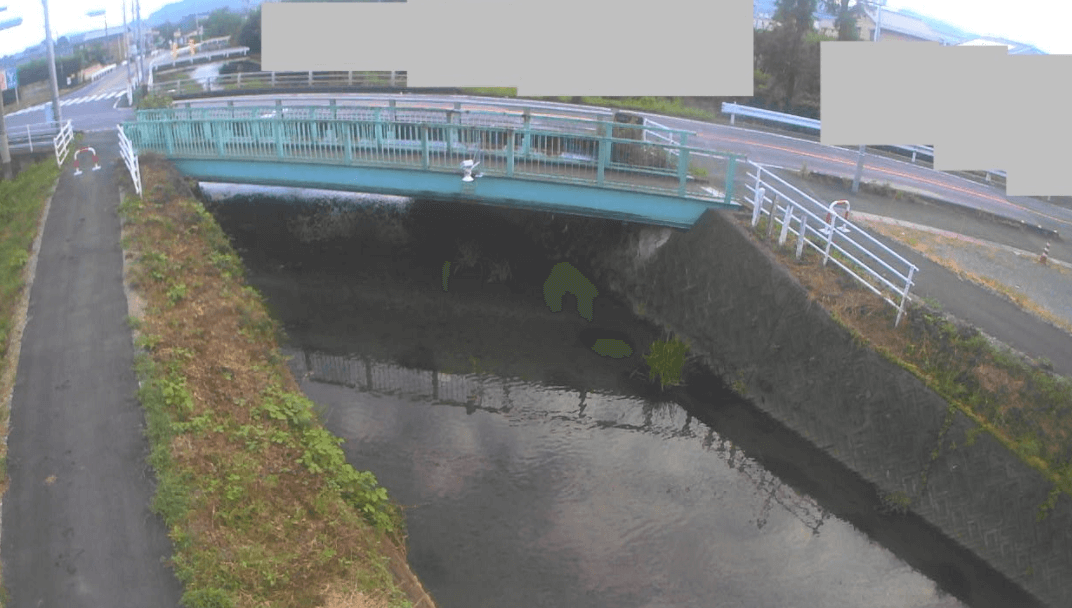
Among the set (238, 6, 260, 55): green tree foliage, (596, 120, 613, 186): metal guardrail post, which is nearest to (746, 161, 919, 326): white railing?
(596, 120, 613, 186): metal guardrail post

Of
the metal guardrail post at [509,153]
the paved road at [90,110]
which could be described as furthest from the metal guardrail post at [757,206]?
the paved road at [90,110]

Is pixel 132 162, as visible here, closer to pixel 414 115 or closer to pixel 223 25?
pixel 414 115

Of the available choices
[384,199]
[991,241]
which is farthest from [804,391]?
[384,199]

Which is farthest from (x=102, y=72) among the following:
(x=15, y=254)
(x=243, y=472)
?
(x=243, y=472)

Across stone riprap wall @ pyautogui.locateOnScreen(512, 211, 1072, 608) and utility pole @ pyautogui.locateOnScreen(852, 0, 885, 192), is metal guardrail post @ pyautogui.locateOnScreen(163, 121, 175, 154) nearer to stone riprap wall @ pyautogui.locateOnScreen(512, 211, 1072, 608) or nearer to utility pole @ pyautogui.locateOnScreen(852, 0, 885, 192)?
stone riprap wall @ pyautogui.locateOnScreen(512, 211, 1072, 608)

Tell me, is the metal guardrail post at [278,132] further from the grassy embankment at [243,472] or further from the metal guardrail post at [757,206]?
the metal guardrail post at [757,206]

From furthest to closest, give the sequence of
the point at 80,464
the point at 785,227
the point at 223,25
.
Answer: the point at 223,25
the point at 785,227
the point at 80,464
